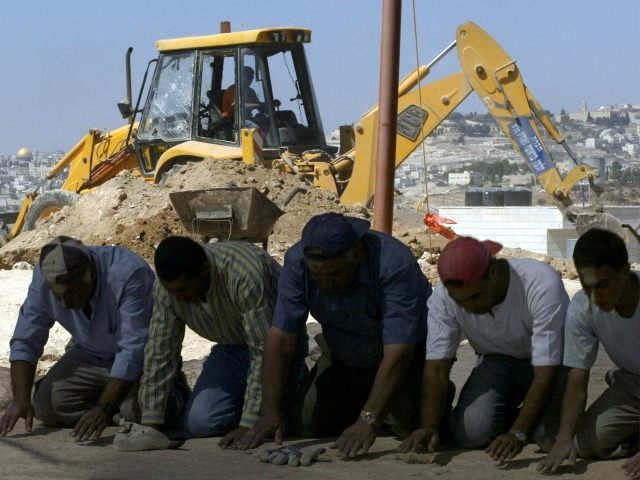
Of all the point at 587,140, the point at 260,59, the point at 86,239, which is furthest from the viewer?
the point at 587,140

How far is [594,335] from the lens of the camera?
5328 millimetres

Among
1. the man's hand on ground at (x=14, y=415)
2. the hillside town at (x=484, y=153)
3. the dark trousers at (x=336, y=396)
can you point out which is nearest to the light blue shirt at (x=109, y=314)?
the man's hand on ground at (x=14, y=415)

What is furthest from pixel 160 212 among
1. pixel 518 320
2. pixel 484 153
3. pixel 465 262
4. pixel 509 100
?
pixel 484 153

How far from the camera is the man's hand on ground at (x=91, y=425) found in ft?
20.1

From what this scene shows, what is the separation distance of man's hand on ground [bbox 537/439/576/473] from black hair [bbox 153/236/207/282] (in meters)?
1.86

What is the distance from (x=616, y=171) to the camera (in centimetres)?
5347

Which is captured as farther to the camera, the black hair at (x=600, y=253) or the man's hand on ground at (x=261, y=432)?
the man's hand on ground at (x=261, y=432)

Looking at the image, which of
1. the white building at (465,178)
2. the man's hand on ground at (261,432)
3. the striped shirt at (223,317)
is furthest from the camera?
the white building at (465,178)

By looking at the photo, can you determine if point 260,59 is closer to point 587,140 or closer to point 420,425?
point 420,425

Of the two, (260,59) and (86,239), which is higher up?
(260,59)

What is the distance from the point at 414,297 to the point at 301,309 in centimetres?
56

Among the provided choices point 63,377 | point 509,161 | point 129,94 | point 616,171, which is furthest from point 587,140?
point 63,377

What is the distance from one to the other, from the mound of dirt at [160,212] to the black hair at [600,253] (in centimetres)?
701

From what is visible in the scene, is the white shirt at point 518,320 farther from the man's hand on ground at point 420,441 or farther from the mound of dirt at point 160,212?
the mound of dirt at point 160,212
